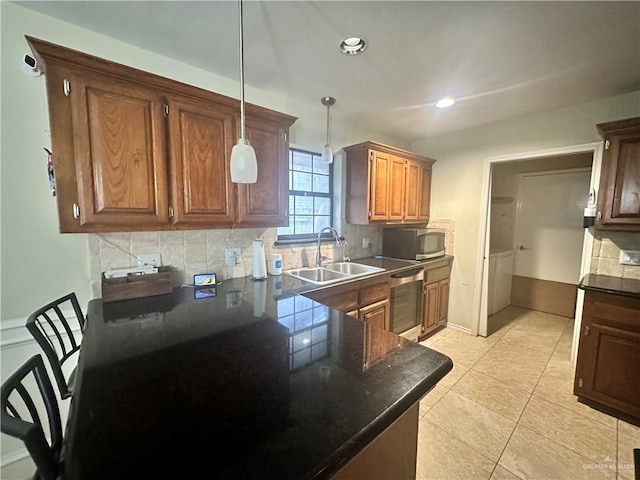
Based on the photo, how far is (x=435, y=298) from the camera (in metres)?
3.21

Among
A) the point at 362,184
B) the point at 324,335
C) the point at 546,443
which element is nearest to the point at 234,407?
the point at 324,335

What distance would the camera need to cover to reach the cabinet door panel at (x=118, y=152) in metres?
1.32

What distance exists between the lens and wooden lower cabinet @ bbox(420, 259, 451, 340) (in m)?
3.05

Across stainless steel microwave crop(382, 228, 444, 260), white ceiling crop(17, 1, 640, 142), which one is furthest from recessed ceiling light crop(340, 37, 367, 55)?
stainless steel microwave crop(382, 228, 444, 260)

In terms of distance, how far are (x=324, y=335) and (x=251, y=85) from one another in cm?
205

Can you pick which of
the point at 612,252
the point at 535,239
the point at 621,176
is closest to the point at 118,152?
the point at 621,176

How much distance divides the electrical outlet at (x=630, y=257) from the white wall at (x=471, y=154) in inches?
40.4

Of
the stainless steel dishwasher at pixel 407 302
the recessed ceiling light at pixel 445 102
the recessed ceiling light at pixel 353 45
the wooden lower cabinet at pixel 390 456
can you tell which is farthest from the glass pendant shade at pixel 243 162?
the recessed ceiling light at pixel 445 102

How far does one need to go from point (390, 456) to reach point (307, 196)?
2.30m

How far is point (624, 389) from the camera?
186 centimetres

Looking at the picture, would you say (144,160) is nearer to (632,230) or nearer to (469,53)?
(469,53)

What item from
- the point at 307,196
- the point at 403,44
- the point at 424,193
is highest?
the point at 403,44

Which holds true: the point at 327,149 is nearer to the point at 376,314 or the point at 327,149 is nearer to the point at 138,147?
the point at 138,147

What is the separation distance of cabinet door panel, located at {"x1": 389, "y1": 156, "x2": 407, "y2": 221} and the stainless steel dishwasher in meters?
0.69
